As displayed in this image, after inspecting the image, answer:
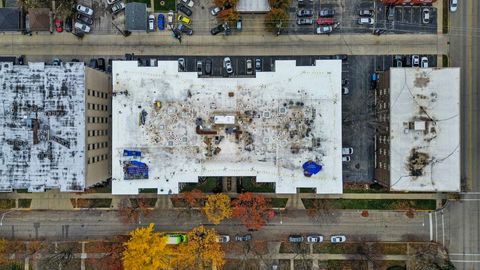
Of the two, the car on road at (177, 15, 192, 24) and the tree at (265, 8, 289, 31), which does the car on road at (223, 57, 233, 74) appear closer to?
the tree at (265, 8, 289, 31)

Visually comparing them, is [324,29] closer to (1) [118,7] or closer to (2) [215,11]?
(2) [215,11]

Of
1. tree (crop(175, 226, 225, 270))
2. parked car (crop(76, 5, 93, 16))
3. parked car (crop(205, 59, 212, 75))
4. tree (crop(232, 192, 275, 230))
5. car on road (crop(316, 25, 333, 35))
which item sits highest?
parked car (crop(76, 5, 93, 16))

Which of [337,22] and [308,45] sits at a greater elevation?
[337,22]

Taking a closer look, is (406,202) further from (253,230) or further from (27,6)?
(27,6)

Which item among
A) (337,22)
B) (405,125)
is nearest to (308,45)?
(337,22)

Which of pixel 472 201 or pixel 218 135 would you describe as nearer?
pixel 218 135

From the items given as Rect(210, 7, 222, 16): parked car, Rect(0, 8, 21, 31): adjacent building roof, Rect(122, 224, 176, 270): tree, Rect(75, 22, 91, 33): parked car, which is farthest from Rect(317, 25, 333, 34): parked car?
Rect(0, 8, 21, 31): adjacent building roof
